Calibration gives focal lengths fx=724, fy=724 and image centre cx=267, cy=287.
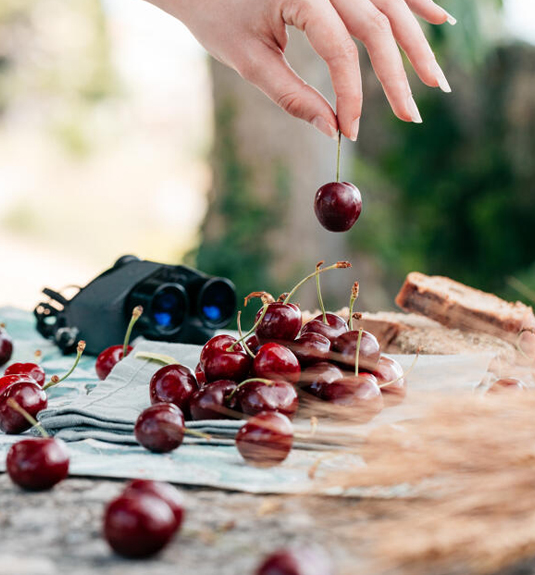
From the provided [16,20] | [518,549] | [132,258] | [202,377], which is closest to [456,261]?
[132,258]

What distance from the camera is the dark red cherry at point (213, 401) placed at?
1.00 m

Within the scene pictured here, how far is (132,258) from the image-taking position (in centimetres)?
180

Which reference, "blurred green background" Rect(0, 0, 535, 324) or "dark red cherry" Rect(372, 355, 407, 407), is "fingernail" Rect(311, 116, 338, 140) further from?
"blurred green background" Rect(0, 0, 535, 324)

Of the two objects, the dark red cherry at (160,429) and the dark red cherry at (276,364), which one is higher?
the dark red cherry at (276,364)

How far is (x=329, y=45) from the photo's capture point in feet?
4.48

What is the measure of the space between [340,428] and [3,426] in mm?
536

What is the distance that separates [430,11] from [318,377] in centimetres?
94

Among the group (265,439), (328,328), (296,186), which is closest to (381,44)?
(328,328)

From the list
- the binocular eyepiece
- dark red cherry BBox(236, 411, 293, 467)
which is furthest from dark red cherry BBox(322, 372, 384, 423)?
the binocular eyepiece

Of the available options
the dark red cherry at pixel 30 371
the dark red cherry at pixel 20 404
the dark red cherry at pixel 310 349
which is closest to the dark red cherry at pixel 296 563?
the dark red cherry at pixel 310 349

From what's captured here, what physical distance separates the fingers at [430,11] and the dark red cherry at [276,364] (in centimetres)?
89

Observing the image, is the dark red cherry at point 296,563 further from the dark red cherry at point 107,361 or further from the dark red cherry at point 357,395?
the dark red cherry at point 107,361

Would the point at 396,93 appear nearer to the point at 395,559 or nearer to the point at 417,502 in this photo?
the point at 417,502

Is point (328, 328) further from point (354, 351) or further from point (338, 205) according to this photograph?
point (338, 205)
